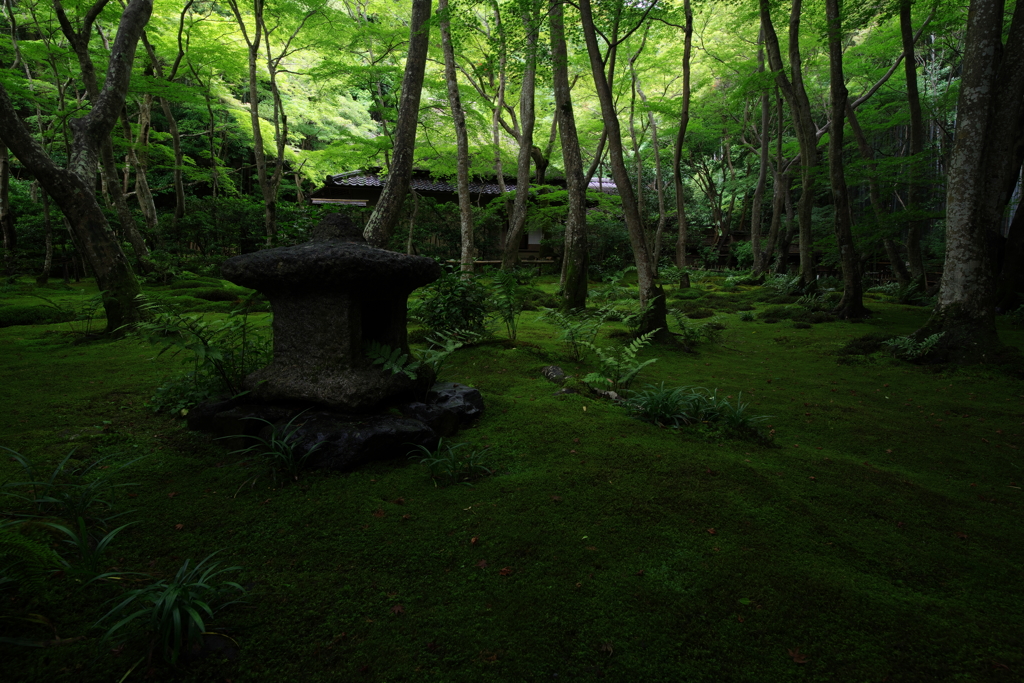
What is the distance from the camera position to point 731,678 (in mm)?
1659

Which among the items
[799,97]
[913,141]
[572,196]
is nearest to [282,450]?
[572,196]

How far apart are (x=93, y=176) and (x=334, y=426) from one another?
5598 millimetres

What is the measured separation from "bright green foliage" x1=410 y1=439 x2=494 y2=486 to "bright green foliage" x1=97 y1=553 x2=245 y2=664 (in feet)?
4.14

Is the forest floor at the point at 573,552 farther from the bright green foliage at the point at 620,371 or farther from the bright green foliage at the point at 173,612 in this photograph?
the bright green foliage at the point at 620,371

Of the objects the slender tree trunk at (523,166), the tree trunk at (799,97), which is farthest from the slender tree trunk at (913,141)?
the slender tree trunk at (523,166)

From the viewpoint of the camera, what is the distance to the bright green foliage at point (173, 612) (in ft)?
5.19

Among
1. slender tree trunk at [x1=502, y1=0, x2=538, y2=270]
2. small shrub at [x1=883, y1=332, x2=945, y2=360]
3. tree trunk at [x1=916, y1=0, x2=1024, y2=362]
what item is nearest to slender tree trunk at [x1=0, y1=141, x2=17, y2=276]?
slender tree trunk at [x1=502, y1=0, x2=538, y2=270]

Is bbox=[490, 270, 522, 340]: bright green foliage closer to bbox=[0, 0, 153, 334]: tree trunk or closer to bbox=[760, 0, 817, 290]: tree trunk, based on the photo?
bbox=[0, 0, 153, 334]: tree trunk

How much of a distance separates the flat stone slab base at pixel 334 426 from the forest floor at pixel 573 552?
111 mm

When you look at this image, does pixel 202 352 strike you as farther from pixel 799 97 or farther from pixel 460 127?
pixel 799 97

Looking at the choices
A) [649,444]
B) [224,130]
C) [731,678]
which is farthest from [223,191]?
[731,678]

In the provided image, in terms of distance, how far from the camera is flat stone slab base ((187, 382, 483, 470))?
3008mm

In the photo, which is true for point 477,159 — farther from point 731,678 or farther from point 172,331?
point 731,678

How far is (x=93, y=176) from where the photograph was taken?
6.05 metres
